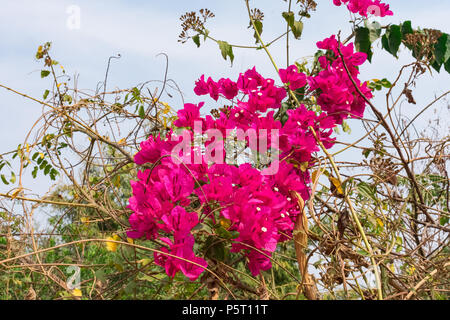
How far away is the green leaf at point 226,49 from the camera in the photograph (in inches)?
64.1

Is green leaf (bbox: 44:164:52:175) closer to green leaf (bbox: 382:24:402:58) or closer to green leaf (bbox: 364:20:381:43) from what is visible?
green leaf (bbox: 364:20:381:43)

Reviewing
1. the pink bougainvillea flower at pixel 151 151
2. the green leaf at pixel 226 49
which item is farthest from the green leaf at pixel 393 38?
the pink bougainvillea flower at pixel 151 151

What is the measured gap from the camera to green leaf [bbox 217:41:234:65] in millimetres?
1629

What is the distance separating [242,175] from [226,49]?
0.64 metres

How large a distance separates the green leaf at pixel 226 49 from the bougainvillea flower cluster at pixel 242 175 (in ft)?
0.47

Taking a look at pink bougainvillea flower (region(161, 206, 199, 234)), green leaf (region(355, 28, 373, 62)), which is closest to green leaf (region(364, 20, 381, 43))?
green leaf (region(355, 28, 373, 62))

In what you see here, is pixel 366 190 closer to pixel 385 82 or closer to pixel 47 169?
pixel 385 82

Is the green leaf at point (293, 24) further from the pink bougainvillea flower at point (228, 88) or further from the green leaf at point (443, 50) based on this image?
the green leaf at point (443, 50)

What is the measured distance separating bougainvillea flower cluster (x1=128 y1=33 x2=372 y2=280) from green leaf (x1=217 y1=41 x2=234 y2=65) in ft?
Answer: 0.47

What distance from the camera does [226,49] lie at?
64.4 inches

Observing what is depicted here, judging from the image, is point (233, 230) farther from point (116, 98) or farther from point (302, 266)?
point (116, 98)
